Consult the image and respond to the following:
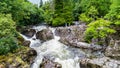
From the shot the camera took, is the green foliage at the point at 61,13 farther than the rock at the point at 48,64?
Yes

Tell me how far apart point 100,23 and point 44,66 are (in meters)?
10.9

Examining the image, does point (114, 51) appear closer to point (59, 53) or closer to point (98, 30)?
point (98, 30)

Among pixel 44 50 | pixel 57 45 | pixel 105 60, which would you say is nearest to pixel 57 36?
pixel 57 45

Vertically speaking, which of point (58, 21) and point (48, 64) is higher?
point (48, 64)

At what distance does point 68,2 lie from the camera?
156ft

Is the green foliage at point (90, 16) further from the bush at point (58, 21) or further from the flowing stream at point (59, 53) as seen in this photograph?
the flowing stream at point (59, 53)

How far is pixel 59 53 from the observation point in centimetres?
2755

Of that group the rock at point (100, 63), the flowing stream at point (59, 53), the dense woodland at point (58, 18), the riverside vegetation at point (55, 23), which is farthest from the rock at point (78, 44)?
the rock at point (100, 63)

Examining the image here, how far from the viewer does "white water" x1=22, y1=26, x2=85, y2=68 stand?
25.0 metres

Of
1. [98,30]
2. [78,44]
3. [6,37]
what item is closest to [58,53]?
[78,44]

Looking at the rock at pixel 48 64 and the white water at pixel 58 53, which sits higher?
the rock at pixel 48 64

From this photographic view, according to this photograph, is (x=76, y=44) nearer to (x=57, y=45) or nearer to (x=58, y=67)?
(x=57, y=45)

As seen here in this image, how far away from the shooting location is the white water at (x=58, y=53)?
24984mm

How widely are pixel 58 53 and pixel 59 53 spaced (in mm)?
134
